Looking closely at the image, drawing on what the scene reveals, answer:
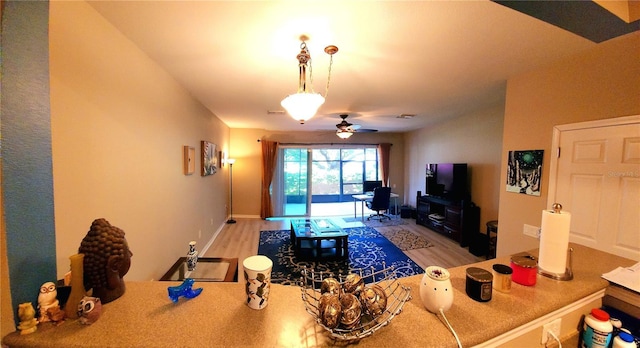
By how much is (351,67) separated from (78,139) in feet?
6.90

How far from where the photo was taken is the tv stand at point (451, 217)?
4121mm

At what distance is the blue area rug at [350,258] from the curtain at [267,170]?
1.26 metres

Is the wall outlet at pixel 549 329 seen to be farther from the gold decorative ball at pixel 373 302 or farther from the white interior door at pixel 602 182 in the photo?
the white interior door at pixel 602 182

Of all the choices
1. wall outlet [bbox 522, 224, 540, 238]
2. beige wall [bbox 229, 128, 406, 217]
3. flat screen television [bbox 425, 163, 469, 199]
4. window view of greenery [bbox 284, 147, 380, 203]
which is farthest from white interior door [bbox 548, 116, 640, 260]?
window view of greenery [bbox 284, 147, 380, 203]

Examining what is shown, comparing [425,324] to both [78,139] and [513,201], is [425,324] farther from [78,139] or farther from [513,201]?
[513,201]

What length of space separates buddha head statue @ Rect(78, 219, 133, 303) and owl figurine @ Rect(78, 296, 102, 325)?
8cm

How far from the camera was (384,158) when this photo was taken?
671cm

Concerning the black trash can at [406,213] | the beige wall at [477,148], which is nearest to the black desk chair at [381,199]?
the black trash can at [406,213]

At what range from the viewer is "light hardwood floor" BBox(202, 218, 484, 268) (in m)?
3.63

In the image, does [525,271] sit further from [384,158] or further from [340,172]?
[340,172]

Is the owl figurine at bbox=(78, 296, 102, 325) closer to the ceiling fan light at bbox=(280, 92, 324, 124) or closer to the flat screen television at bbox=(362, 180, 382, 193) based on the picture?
the ceiling fan light at bbox=(280, 92, 324, 124)

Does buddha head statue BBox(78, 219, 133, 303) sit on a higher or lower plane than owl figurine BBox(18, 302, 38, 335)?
higher

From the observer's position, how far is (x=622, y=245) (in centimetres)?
168

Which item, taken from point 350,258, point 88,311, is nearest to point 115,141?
point 88,311
